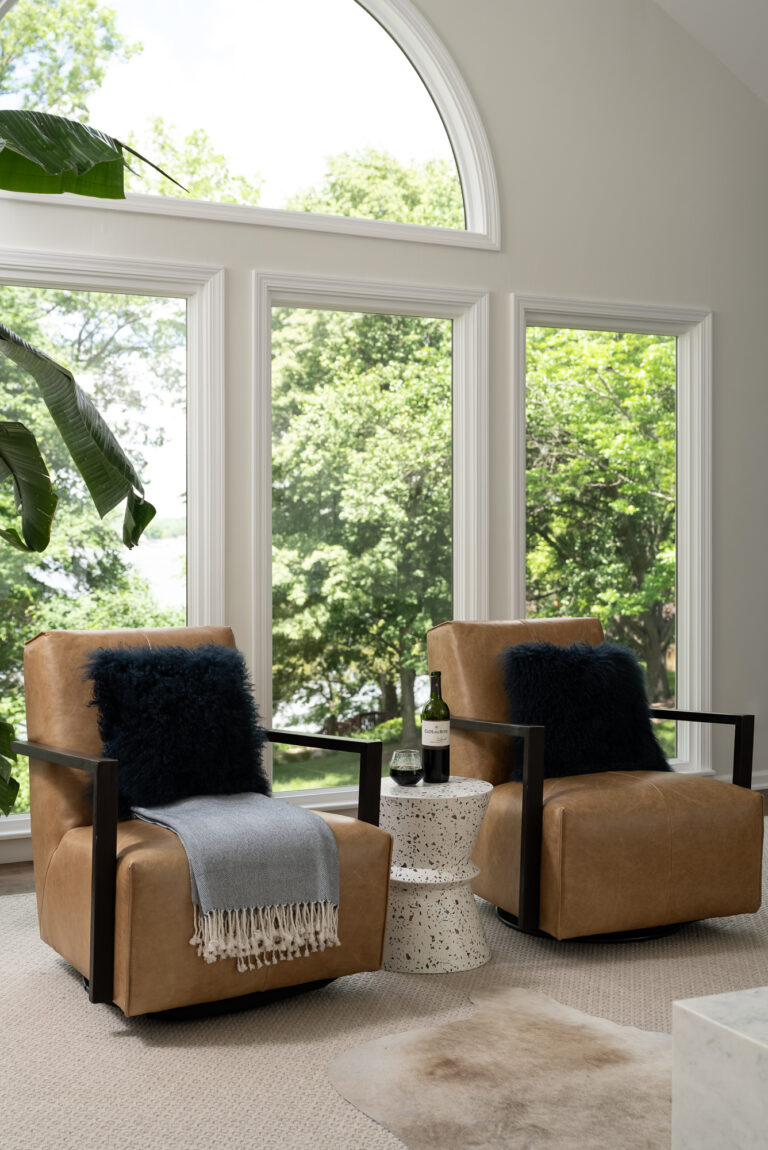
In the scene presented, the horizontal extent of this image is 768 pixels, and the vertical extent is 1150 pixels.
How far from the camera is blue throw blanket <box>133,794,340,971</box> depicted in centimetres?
247

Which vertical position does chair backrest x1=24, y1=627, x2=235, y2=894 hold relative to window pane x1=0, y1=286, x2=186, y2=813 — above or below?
below

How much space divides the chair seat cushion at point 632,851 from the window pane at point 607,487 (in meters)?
1.67

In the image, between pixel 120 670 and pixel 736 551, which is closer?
pixel 120 670

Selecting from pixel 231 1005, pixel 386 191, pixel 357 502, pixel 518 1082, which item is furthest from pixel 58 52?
pixel 518 1082

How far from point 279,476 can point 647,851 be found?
2091 millimetres

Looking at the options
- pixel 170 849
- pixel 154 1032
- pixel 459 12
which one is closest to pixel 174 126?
pixel 459 12

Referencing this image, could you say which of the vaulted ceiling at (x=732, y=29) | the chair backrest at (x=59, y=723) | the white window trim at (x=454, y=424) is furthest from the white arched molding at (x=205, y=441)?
the vaulted ceiling at (x=732, y=29)

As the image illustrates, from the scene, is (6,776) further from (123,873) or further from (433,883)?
(433,883)

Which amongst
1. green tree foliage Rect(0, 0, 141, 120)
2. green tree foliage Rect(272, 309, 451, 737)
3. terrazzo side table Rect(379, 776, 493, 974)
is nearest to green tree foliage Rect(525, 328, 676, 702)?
green tree foliage Rect(272, 309, 451, 737)

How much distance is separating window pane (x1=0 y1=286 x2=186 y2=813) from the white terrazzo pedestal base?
2.82 m

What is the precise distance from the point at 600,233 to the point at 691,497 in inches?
49.1

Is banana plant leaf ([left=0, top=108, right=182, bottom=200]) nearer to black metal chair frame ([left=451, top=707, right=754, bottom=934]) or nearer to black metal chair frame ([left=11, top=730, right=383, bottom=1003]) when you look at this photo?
black metal chair frame ([left=11, top=730, right=383, bottom=1003])

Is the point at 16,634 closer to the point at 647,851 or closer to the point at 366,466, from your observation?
the point at 366,466

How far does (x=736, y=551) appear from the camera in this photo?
5.05 metres
